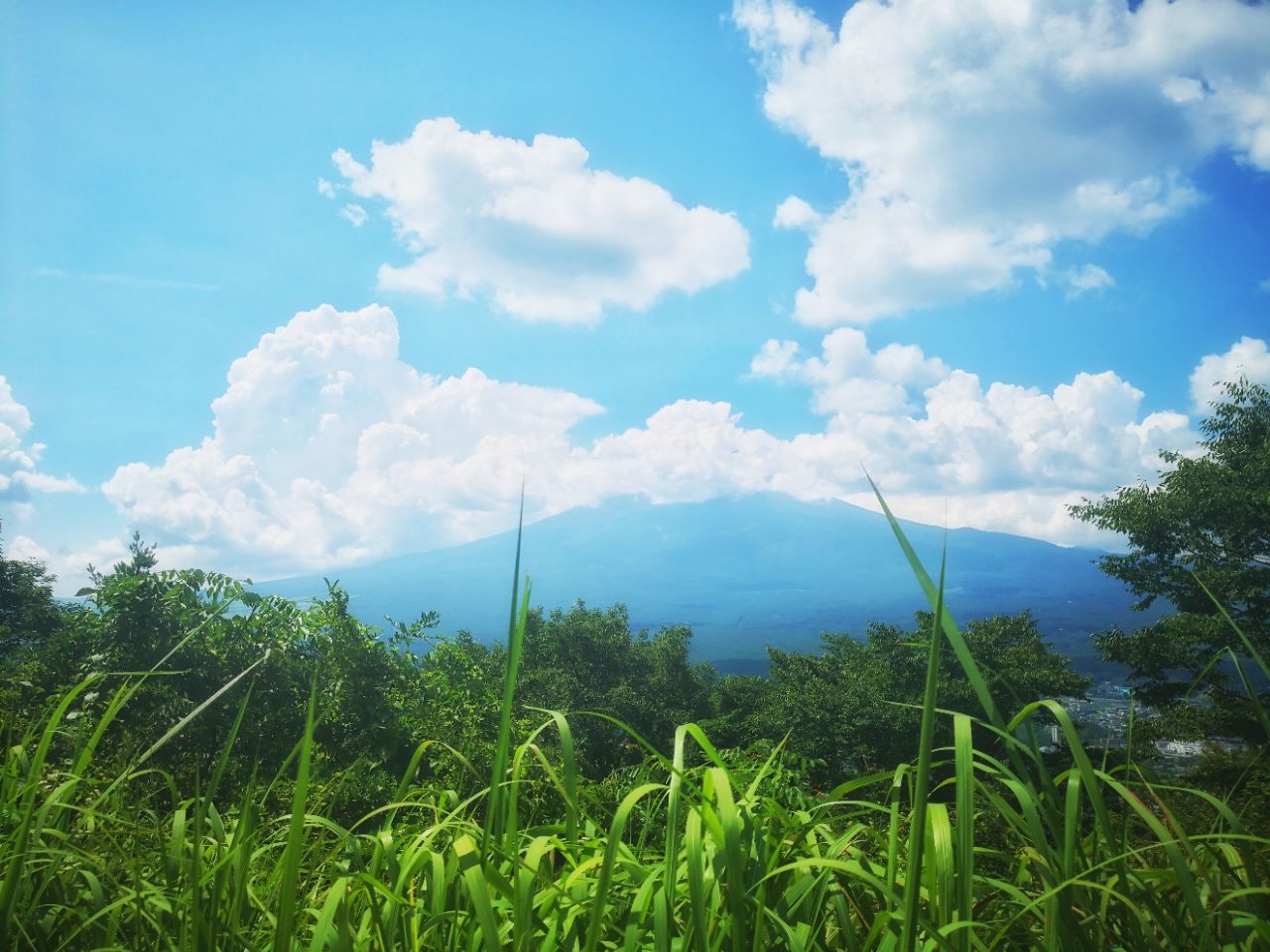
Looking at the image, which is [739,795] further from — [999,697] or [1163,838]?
[999,697]

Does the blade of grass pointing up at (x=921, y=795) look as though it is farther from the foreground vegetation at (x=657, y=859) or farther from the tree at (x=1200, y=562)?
the tree at (x=1200, y=562)

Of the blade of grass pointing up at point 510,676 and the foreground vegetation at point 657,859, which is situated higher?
the blade of grass pointing up at point 510,676

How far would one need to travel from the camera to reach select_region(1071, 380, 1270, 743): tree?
54.7 feet

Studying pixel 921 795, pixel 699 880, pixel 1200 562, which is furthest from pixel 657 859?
pixel 1200 562

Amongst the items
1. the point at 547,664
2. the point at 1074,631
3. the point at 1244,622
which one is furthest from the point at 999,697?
the point at 1074,631

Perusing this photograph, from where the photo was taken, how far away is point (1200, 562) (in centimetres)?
1825

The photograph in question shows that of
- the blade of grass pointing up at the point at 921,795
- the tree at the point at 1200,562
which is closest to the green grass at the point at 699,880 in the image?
the blade of grass pointing up at the point at 921,795

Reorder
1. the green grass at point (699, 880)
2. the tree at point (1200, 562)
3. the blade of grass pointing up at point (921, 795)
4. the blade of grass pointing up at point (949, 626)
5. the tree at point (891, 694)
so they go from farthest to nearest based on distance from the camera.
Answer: the tree at point (891, 694) → the tree at point (1200, 562) → the green grass at point (699, 880) → the blade of grass pointing up at point (949, 626) → the blade of grass pointing up at point (921, 795)

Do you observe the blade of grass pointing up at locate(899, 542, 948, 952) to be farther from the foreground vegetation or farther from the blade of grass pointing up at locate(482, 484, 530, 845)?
the blade of grass pointing up at locate(482, 484, 530, 845)

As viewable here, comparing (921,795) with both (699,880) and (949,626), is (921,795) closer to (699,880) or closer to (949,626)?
(949,626)

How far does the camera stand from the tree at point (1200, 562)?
1667 cm

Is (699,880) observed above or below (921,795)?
below

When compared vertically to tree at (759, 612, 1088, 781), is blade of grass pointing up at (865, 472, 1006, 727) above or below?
above

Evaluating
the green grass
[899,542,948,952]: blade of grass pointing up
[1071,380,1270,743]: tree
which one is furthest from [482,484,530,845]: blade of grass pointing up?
[1071,380,1270,743]: tree
